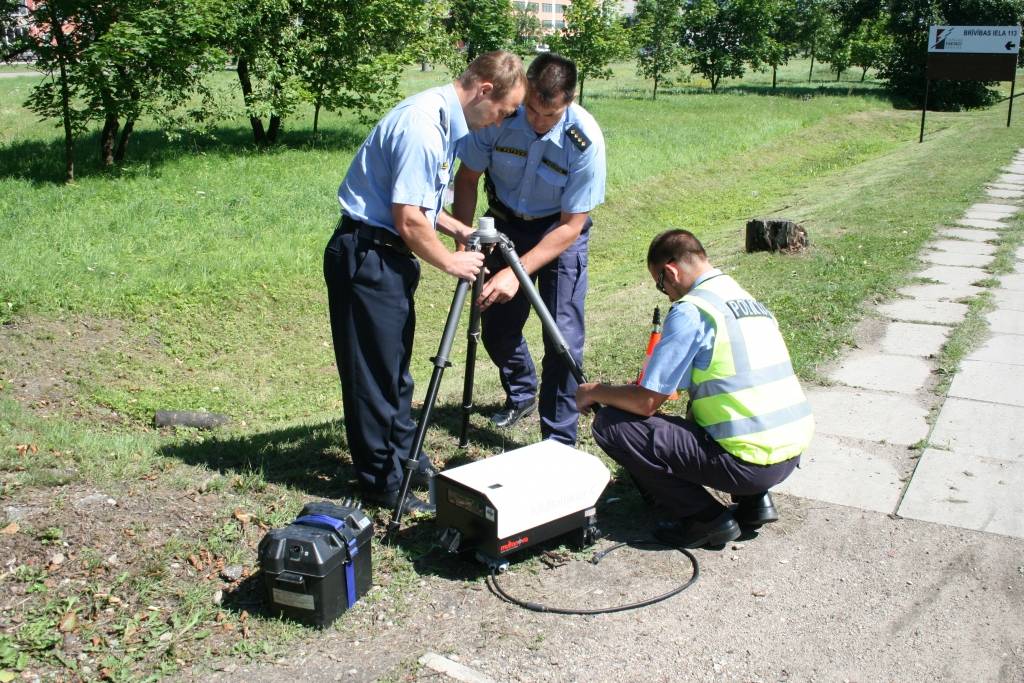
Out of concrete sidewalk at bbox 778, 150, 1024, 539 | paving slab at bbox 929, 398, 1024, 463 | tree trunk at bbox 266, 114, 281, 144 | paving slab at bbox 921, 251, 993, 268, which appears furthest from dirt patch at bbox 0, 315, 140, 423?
tree trunk at bbox 266, 114, 281, 144

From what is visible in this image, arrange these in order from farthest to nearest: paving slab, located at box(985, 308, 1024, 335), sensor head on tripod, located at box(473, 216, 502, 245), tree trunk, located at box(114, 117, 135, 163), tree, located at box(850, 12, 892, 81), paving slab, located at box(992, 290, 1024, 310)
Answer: tree, located at box(850, 12, 892, 81) < tree trunk, located at box(114, 117, 135, 163) < paving slab, located at box(992, 290, 1024, 310) < paving slab, located at box(985, 308, 1024, 335) < sensor head on tripod, located at box(473, 216, 502, 245)

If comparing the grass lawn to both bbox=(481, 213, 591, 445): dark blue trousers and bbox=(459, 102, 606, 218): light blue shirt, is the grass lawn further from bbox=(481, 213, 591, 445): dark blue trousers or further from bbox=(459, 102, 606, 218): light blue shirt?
bbox=(459, 102, 606, 218): light blue shirt

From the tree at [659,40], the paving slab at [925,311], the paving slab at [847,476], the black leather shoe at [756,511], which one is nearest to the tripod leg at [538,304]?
the black leather shoe at [756,511]

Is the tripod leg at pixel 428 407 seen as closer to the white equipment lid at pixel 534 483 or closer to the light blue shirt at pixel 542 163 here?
the white equipment lid at pixel 534 483

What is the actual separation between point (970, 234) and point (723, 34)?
30.3m

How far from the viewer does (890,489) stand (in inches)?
175

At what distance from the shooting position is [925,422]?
526 centimetres

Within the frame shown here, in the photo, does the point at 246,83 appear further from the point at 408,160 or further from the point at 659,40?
the point at 659,40

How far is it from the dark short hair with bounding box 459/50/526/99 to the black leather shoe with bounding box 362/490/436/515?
176 cm

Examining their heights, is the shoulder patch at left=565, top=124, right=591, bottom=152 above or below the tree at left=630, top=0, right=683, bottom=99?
below

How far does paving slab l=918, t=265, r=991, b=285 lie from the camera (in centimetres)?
826

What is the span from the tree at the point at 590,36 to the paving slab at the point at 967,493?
20.9 meters

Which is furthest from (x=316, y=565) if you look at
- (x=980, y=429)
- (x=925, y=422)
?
(x=980, y=429)

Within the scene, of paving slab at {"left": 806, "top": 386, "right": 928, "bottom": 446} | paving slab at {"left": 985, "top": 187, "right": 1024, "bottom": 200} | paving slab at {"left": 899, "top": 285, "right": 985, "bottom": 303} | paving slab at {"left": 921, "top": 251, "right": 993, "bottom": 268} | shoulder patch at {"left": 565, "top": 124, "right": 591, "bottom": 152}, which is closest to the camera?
shoulder patch at {"left": 565, "top": 124, "right": 591, "bottom": 152}
